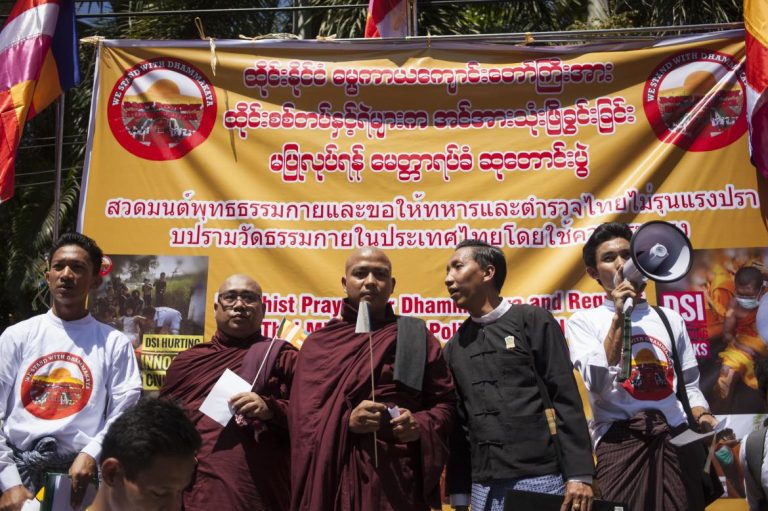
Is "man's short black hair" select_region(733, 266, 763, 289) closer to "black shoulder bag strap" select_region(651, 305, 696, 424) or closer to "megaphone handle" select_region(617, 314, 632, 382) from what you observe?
"black shoulder bag strap" select_region(651, 305, 696, 424)

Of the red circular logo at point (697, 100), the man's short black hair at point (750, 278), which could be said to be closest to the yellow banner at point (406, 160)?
the red circular logo at point (697, 100)

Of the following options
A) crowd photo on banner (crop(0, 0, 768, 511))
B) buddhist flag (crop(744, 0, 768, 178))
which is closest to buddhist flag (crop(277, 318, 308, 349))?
crowd photo on banner (crop(0, 0, 768, 511))

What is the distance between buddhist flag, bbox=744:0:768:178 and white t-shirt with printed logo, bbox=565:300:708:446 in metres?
1.24

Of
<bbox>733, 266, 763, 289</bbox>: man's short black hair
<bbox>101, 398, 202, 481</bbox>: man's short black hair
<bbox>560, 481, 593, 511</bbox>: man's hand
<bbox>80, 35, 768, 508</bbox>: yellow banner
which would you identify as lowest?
<bbox>560, 481, 593, 511</bbox>: man's hand

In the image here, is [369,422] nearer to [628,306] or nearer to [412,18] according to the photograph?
[628,306]

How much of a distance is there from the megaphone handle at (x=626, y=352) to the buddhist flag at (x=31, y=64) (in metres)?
3.36

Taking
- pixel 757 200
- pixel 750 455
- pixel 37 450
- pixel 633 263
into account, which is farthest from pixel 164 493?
pixel 757 200

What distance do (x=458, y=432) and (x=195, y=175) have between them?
217cm

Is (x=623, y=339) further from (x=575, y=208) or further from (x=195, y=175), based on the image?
(x=195, y=175)

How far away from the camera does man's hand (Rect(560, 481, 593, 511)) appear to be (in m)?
3.17

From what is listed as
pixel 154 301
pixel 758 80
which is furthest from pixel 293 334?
pixel 758 80

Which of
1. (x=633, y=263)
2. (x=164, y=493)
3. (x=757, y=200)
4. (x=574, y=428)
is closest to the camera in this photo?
(x=164, y=493)

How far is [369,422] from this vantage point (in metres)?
3.29

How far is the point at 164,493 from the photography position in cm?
180
